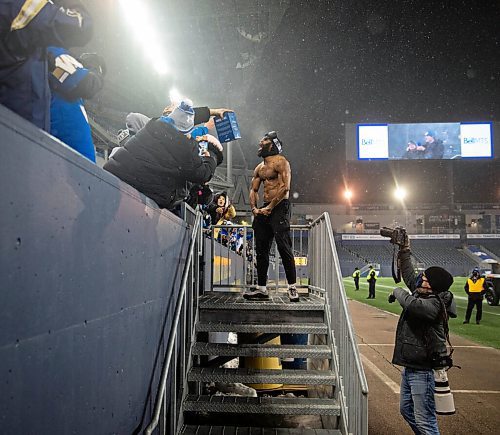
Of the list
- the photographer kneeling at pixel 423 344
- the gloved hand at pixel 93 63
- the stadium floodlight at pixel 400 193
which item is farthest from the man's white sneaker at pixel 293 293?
the stadium floodlight at pixel 400 193

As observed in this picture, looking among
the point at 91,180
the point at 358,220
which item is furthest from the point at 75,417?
the point at 358,220

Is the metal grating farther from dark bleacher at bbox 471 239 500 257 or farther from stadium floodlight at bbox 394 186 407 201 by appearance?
dark bleacher at bbox 471 239 500 257

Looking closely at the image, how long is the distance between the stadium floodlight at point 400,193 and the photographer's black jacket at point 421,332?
168ft

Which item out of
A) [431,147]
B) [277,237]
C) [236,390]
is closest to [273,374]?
[236,390]

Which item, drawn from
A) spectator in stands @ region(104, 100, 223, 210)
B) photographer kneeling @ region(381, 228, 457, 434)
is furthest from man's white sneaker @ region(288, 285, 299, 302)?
spectator in stands @ region(104, 100, 223, 210)

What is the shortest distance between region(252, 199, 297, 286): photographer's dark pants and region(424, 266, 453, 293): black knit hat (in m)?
2.08

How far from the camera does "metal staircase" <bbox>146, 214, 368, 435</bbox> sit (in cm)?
436

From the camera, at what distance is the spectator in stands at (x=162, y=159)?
3705 millimetres

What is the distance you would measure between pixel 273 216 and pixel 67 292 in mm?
4568

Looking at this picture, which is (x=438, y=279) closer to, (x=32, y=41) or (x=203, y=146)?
(x=203, y=146)

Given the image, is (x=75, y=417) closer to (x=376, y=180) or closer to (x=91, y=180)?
(x=91, y=180)

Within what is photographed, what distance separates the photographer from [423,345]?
4.31m

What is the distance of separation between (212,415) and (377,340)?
9.81 m

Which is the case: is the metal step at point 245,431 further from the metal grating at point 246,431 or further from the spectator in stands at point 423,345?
A: the spectator in stands at point 423,345
